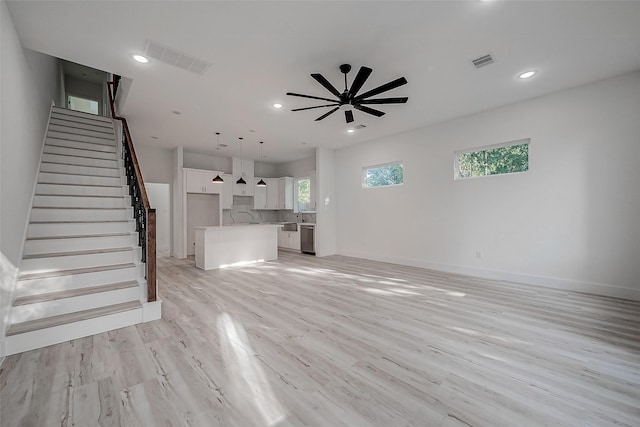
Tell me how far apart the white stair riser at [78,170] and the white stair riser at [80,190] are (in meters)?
0.40

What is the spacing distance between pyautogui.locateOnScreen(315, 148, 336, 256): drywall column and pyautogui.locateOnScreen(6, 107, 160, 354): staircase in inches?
174

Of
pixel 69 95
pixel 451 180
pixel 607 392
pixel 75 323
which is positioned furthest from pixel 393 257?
pixel 69 95

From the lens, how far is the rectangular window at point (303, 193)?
8.79 meters

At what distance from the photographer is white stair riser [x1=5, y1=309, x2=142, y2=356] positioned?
2.21 metres

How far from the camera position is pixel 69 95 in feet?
25.6

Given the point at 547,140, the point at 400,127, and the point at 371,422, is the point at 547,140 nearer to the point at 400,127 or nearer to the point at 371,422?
the point at 400,127

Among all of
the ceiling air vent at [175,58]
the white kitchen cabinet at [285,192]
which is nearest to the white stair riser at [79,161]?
the ceiling air vent at [175,58]

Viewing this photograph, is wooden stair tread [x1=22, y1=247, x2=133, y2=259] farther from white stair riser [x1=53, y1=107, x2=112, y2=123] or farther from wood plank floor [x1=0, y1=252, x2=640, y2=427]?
white stair riser [x1=53, y1=107, x2=112, y2=123]

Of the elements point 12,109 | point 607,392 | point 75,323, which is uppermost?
point 12,109

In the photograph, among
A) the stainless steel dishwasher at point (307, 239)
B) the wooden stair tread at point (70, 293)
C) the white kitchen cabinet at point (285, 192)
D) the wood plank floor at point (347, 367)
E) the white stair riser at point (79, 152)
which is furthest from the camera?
the white kitchen cabinet at point (285, 192)

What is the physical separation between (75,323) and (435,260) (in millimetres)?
5612

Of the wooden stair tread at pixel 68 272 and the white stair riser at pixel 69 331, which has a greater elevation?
the wooden stair tread at pixel 68 272

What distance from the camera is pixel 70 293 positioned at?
8.87 ft

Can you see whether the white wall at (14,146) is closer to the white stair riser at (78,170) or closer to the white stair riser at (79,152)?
the white stair riser at (78,170)
